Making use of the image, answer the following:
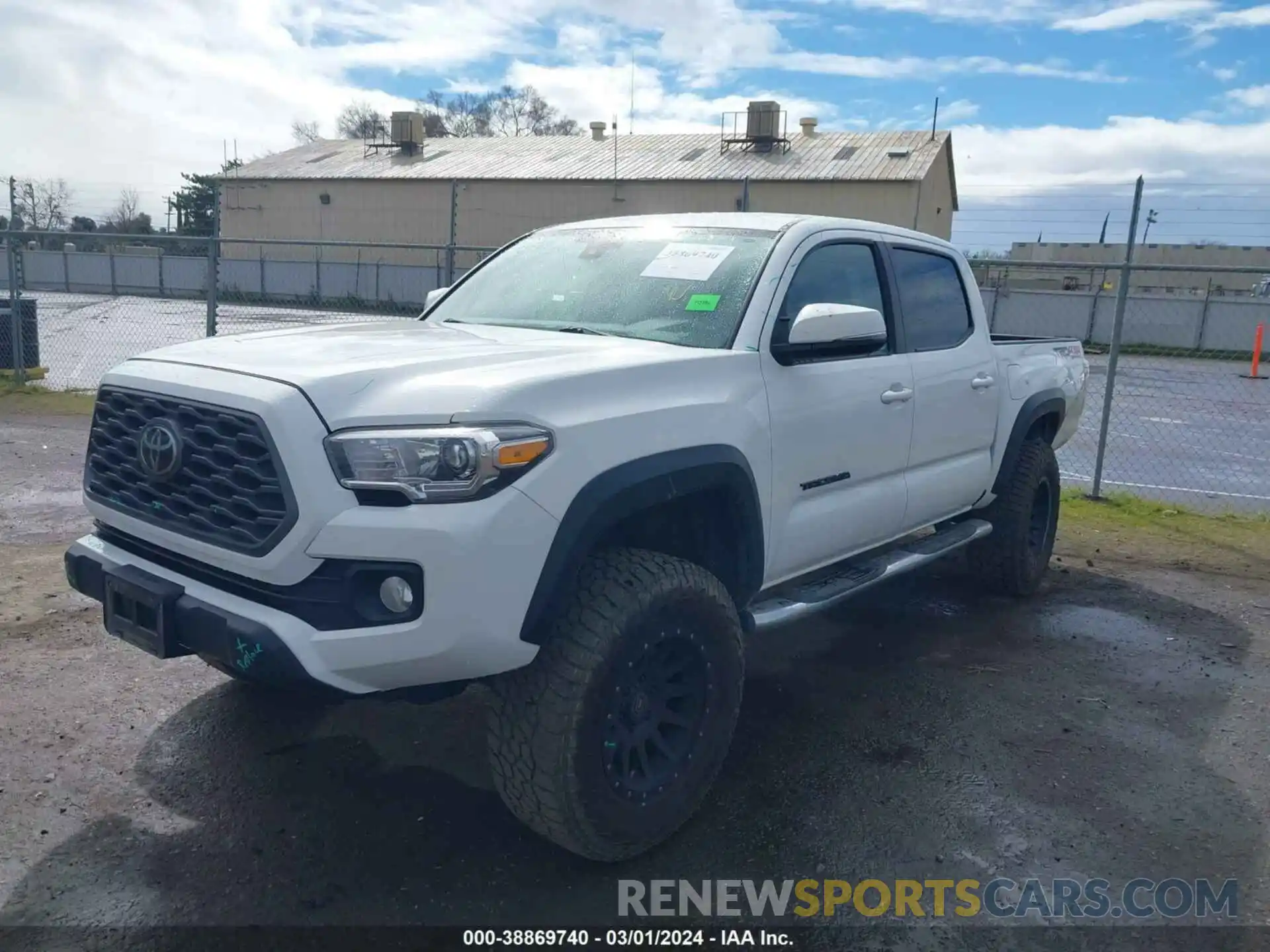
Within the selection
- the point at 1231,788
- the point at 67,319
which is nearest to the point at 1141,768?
the point at 1231,788

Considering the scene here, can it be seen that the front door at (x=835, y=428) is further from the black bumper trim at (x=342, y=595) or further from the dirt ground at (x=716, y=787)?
the black bumper trim at (x=342, y=595)

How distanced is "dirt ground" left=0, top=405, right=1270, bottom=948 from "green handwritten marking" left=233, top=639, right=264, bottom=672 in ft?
2.37

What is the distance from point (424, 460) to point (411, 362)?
0.48 meters

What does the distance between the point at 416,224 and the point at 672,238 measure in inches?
1458

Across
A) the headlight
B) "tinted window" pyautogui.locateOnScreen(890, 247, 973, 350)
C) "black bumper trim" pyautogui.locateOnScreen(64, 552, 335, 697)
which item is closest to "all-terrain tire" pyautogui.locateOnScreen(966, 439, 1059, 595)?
"tinted window" pyautogui.locateOnScreen(890, 247, 973, 350)

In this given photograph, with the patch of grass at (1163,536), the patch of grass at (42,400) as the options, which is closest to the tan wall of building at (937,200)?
the patch of grass at (1163,536)

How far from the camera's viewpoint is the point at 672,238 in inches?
165

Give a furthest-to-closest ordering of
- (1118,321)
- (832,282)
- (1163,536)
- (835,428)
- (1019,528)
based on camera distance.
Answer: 1. (1118,321)
2. (1163,536)
3. (1019,528)
4. (832,282)
5. (835,428)

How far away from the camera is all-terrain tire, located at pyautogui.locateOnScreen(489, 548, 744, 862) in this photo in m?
2.88

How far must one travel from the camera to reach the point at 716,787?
12.0 ft

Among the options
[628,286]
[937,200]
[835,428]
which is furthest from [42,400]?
[937,200]

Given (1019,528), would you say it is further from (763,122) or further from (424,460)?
(763,122)

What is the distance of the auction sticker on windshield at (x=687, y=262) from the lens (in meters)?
3.92

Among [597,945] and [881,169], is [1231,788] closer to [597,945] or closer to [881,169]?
[597,945]
